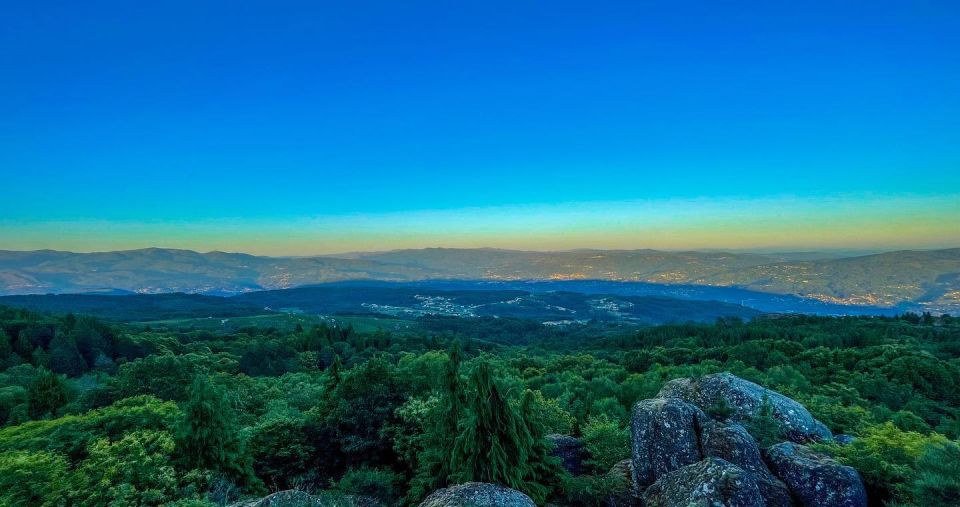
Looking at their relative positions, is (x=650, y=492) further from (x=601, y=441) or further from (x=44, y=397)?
(x=44, y=397)

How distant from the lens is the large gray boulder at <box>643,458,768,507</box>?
13227 mm

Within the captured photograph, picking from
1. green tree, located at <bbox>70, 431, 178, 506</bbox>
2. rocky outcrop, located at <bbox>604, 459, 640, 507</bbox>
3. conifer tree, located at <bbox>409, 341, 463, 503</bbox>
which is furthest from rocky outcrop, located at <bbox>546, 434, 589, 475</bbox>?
green tree, located at <bbox>70, 431, 178, 506</bbox>

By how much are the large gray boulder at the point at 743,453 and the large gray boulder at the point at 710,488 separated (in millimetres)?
1087

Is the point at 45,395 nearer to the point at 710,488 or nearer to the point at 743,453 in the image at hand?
the point at 710,488

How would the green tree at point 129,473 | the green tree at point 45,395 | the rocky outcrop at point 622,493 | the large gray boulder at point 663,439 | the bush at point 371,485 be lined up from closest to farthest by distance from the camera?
the large gray boulder at point 663,439, the rocky outcrop at point 622,493, the green tree at point 129,473, the bush at point 371,485, the green tree at point 45,395

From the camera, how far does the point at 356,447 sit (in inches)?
1018

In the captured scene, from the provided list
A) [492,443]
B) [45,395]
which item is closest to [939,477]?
[492,443]

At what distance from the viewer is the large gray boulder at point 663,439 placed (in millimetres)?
17188

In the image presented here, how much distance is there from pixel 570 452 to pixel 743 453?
358 inches

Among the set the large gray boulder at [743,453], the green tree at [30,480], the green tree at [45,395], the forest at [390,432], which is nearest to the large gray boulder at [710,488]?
the large gray boulder at [743,453]

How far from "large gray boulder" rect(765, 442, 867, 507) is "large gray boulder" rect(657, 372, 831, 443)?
329 centimetres

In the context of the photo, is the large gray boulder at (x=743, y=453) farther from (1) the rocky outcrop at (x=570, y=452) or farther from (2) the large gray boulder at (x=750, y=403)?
(1) the rocky outcrop at (x=570, y=452)

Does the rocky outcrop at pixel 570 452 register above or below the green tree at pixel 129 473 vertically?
below

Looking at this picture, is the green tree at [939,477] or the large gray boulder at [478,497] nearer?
the green tree at [939,477]
